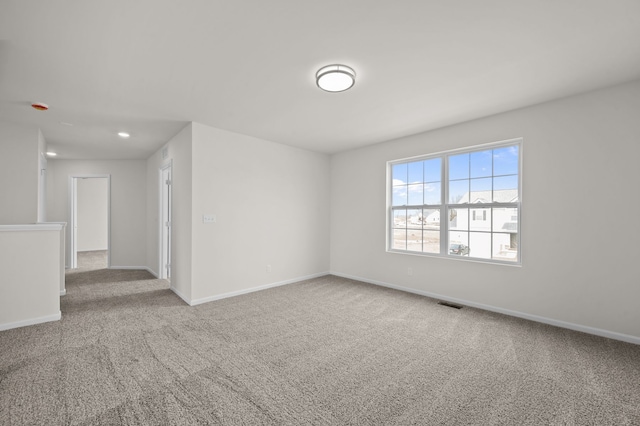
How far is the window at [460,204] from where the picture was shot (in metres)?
3.58

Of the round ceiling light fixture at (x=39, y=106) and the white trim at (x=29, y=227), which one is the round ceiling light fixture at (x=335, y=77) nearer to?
the round ceiling light fixture at (x=39, y=106)

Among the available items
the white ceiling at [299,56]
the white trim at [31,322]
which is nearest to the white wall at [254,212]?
the white ceiling at [299,56]

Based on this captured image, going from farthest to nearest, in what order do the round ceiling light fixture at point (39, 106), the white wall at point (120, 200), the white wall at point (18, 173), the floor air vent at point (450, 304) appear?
the white wall at point (120, 200), the white wall at point (18, 173), the floor air vent at point (450, 304), the round ceiling light fixture at point (39, 106)

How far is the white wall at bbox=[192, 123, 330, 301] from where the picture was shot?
13.1ft

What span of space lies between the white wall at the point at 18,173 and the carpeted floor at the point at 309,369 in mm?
1813

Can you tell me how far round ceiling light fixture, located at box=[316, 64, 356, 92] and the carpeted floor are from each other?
2.50 meters

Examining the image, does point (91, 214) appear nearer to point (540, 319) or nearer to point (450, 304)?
point (450, 304)

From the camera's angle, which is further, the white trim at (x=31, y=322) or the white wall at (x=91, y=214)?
the white wall at (x=91, y=214)

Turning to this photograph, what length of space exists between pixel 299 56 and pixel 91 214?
10058 millimetres

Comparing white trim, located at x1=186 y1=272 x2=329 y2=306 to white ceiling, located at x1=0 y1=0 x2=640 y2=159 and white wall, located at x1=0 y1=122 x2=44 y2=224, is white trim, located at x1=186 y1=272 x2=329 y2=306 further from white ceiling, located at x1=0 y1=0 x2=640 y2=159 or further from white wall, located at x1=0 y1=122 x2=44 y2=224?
white wall, located at x1=0 y1=122 x2=44 y2=224

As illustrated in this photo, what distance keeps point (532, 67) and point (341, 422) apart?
3230 mm

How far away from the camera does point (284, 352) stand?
2.53 metres

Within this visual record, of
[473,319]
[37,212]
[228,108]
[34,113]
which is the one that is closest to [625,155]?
[473,319]

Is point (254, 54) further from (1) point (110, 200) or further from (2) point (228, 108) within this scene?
(1) point (110, 200)
